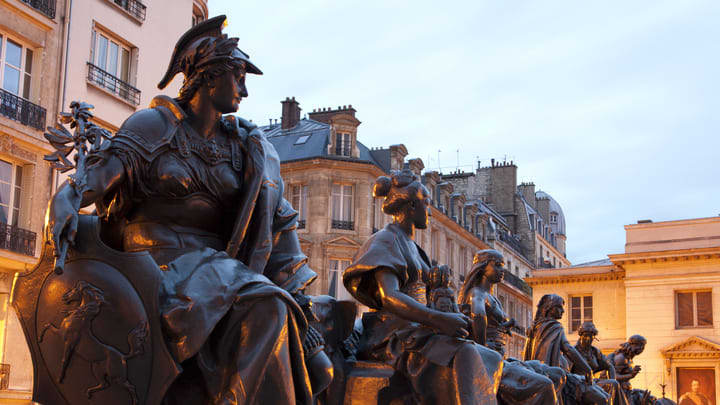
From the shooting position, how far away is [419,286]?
21.5 ft

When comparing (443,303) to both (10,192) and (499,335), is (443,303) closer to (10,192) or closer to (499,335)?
(499,335)

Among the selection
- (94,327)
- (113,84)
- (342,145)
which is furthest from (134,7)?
(94,327)

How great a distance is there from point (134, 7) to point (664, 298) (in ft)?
92.0

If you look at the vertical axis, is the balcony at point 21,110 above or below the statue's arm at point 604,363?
above

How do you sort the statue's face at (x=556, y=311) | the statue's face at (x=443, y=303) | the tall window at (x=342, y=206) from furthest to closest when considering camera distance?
the tall window at (x=342, y=206), the statue's face at (x=556, y=311), the statue's face at (x=443, y=303)

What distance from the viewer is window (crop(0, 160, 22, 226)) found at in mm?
21406

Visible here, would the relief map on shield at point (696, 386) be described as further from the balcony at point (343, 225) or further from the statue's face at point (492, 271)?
the statue's face at point (492, 271)

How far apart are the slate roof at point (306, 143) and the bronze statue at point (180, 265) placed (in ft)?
123

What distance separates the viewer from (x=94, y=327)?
14.1 ft

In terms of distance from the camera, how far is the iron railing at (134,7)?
2572cm

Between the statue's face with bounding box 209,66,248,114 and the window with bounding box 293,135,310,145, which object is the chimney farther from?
the statue's face with bounding box 209,66,248,114

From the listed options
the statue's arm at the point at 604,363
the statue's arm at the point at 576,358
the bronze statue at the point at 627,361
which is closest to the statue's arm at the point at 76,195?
the statue's arm at the point at 576,358

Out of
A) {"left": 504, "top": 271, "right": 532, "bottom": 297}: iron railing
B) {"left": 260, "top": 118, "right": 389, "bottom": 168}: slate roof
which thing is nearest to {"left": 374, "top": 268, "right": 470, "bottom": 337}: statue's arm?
{"left": 260, "top": 118, "right": 389, "bottom": 168}: slate roof

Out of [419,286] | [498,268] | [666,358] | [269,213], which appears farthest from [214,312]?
[666,358]
